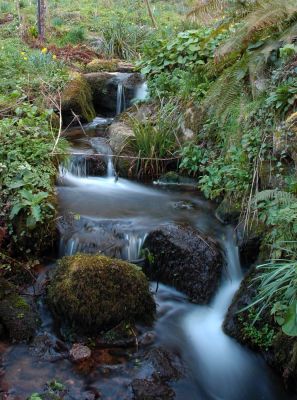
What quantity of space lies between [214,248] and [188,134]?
2.23 meters

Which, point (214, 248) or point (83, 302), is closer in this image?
point (83, 302)

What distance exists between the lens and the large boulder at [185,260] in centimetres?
400

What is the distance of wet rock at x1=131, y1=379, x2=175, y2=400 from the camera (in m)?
3.03

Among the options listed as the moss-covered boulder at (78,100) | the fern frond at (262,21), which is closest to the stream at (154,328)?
the fern frond at (262,21)

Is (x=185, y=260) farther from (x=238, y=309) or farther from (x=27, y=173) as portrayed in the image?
(x=27, y=173)

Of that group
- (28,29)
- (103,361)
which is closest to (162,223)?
(103,361)

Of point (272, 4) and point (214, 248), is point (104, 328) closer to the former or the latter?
point (214, 248)

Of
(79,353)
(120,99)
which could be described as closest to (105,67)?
(120,99)

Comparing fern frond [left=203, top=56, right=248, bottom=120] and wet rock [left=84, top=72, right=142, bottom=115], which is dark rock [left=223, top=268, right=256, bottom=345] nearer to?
fern frond [left=203, top=56, right=248, bottom=120]

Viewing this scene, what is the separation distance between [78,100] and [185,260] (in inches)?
186

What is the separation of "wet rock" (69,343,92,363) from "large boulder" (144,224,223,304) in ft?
3.51

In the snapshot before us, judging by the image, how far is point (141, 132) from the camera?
5914 mm

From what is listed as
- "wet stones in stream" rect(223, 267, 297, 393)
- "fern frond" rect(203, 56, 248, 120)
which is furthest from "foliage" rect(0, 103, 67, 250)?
"fern frond" rect(203, 56, 248, 120)

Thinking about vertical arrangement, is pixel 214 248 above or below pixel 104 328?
above
